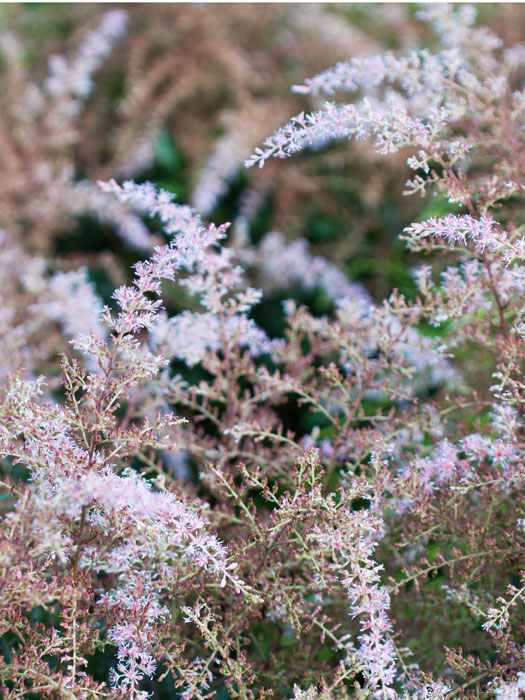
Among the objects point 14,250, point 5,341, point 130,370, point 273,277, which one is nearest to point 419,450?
point 130,370

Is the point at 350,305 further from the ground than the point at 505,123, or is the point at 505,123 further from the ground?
the point at 505,123

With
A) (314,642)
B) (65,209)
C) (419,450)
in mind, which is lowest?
(314,642)

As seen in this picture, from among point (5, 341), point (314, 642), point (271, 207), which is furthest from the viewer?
point (271, 207)

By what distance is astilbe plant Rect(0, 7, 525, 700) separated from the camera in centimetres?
73

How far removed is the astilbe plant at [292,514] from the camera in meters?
0.73

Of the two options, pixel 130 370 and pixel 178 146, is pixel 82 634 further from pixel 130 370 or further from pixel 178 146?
pixel 178 146

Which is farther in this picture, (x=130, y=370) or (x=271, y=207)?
(x=271, y=207)

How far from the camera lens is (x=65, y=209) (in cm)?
194

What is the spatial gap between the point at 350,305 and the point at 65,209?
1152 millimetres

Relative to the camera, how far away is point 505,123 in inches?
43.8

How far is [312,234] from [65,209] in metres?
0.85

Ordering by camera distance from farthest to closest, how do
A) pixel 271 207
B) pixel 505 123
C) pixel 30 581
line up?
1. pixel 271 207
2. pixel 505 123
3. pixel 30 581

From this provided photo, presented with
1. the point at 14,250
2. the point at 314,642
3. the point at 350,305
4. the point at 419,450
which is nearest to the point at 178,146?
the point at 14,250

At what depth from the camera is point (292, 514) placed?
2.48 ft
